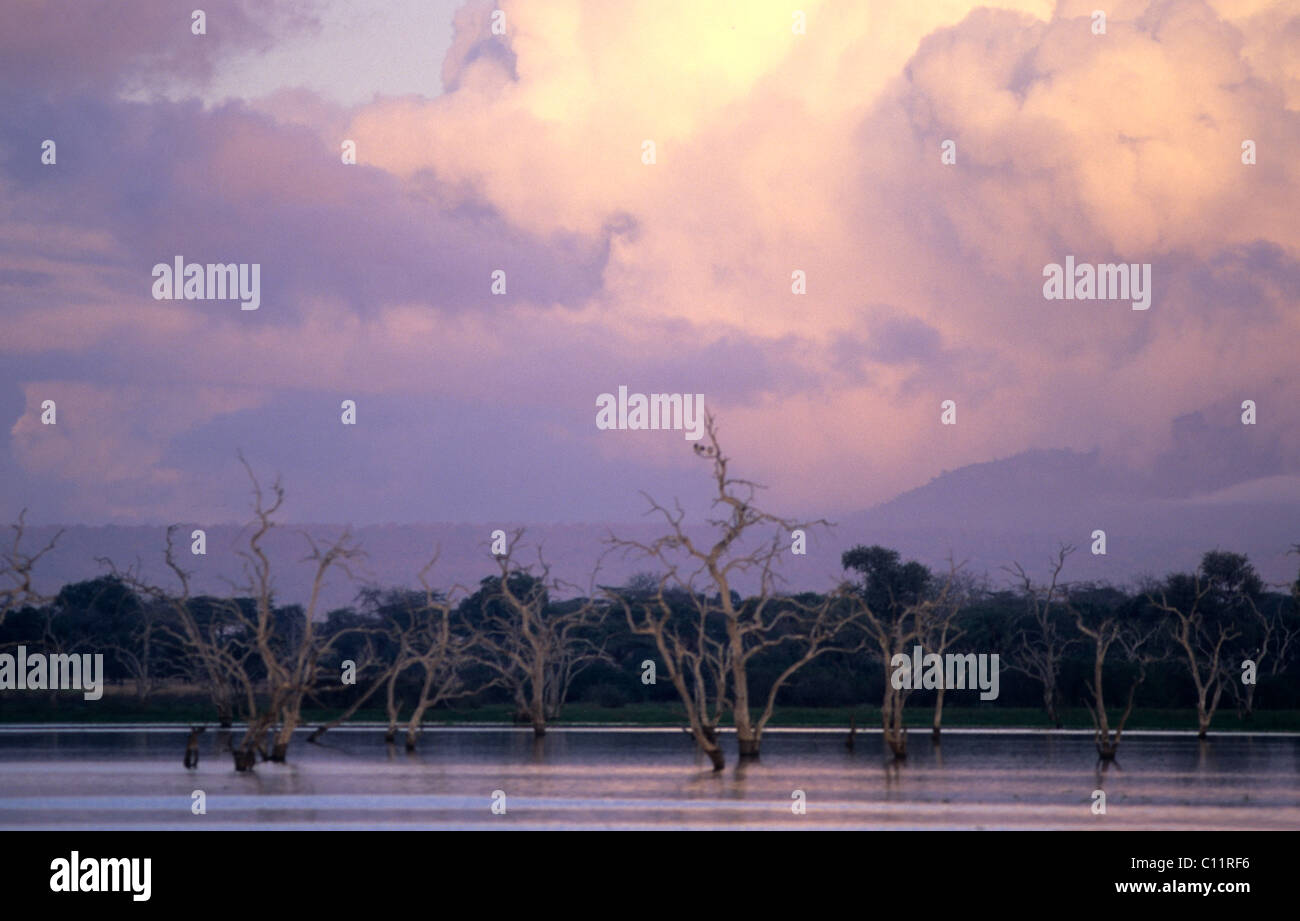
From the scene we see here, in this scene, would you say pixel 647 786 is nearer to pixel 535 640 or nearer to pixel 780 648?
pixel 535 640

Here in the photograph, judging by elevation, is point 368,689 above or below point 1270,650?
below

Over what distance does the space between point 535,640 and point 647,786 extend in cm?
1983

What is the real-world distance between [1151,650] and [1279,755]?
23.7 m

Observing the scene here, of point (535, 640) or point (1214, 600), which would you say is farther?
point (1214, 600)

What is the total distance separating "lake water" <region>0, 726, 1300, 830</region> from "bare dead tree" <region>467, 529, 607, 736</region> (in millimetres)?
4135

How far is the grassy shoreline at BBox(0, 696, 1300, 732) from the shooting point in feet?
189

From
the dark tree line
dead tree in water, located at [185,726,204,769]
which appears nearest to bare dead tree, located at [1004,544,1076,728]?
the dark tree line

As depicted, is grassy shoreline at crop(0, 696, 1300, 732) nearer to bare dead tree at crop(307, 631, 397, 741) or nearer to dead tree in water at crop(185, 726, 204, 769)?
bare dead tree at crop(307, 631, 397, 741)

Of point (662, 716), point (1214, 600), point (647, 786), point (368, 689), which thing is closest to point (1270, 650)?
point (1214, 600)

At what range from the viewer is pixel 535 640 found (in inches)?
1900

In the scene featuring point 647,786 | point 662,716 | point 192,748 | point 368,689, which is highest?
point 192,748

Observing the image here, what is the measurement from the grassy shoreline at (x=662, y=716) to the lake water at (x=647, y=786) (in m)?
13.0
